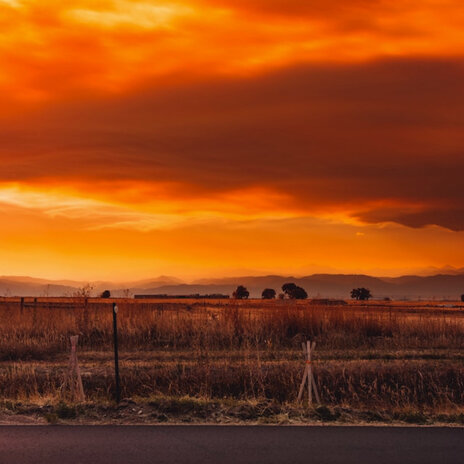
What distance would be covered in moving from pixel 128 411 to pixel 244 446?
3677mm

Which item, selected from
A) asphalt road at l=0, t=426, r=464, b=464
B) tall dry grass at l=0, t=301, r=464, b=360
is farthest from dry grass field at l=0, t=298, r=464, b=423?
asphalt road at l=0, t=426, r=464, b=464

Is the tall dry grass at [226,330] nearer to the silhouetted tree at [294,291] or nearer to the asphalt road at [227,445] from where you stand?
the asphalt road at [227,445]

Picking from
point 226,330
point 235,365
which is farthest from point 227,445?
point 226,330

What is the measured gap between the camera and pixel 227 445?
9953 millimetres

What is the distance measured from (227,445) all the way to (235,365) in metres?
13.0

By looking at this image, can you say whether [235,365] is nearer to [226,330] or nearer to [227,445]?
[226,330]

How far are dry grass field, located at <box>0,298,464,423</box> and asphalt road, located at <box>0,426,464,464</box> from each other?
1252mm

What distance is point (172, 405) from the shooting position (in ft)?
43.3

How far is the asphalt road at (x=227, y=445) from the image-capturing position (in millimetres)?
9164

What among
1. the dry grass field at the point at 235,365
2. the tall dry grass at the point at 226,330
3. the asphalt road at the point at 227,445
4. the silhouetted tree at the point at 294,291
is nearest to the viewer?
the asphalt road at the point at 227,445

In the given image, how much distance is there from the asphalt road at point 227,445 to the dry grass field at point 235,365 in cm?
125

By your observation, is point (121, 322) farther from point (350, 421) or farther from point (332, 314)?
point (350, 421)

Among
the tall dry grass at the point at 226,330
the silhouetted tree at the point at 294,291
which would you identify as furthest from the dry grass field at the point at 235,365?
the silhouetted tree at the point at 294,291

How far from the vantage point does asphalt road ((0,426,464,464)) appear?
30.1 feet
